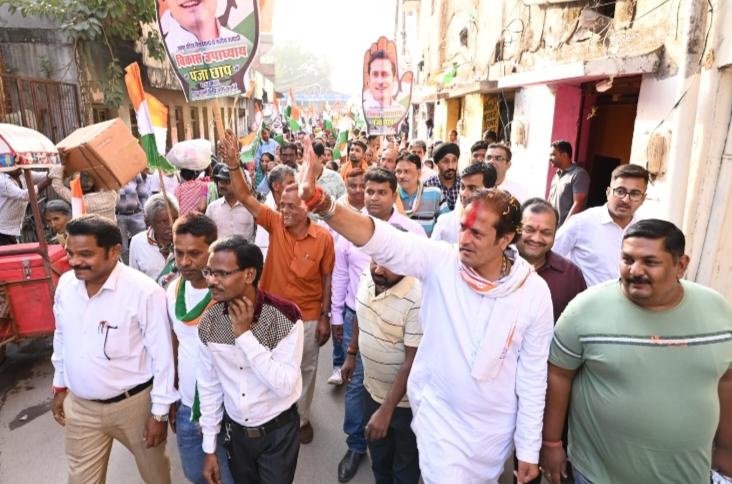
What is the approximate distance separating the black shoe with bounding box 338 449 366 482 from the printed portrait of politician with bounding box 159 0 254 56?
290 centimetres

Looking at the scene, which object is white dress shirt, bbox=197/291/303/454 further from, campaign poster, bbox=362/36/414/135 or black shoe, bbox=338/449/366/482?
campaign poster, bbox=362/36/414/135

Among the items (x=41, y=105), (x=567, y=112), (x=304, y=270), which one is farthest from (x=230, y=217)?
(x=567, y=112)

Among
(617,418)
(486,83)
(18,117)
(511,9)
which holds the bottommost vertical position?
(617,418)

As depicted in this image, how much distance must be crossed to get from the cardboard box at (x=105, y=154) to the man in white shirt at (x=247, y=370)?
3179 mm

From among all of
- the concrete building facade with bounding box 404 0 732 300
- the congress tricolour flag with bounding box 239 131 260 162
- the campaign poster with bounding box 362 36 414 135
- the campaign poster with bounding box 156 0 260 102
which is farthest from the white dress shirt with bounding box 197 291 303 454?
the campaign poster with bounding box 362 36 414 135

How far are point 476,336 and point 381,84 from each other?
6910mm

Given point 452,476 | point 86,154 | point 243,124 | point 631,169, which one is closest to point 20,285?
point 86,154

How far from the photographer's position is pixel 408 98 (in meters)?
8.38

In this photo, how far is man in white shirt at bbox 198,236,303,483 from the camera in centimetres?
208

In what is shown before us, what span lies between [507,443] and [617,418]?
1.53ft

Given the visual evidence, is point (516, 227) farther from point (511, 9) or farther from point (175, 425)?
point (511, 9)

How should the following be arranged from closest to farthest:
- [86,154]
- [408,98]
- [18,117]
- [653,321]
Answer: [653,321] < [86,154] < [18,117] < [408,98]

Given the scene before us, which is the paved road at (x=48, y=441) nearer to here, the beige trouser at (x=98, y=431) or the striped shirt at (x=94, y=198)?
the beige trouser at (x=98, y=431)

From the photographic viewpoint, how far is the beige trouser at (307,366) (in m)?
3.52
